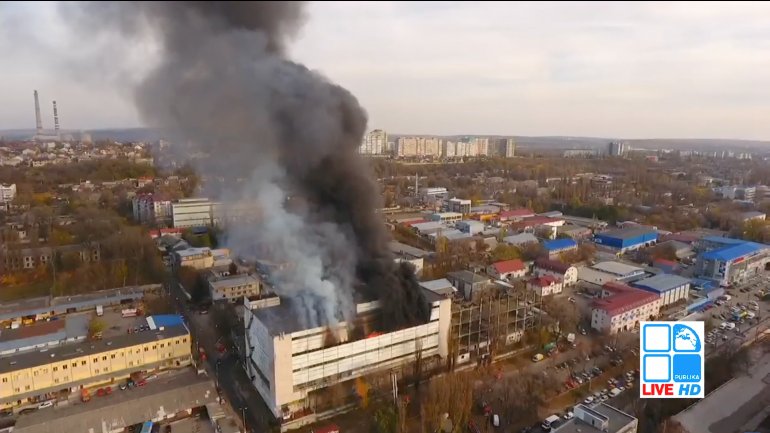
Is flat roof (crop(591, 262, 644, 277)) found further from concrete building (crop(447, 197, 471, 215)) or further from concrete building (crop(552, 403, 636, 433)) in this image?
concrete building (crop(447, 197, 471, 215))

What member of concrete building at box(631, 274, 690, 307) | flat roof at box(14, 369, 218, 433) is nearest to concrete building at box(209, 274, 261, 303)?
flat roof at box(14, 369, 218, 433)

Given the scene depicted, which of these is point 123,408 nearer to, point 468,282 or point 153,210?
point 468,282

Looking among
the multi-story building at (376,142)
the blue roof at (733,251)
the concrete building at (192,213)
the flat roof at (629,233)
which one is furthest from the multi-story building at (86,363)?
the multi-story building at (376,142)

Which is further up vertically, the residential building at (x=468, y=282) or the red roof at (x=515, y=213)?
the red roof at (x=515, y=213)

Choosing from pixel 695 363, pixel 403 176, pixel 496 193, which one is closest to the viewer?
pixel 695 363

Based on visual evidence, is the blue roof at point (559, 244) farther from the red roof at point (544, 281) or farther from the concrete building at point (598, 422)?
the concrete building at point (598, 422)

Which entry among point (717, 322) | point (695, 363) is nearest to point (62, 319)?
point (695, 363)

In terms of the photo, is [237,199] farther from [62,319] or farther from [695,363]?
[695,363]
